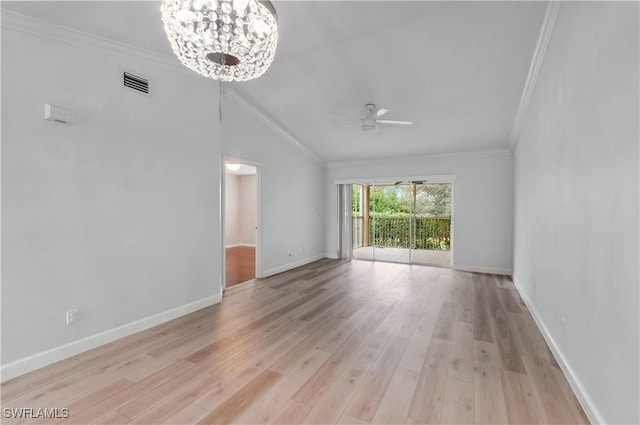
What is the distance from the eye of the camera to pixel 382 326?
3082 mm

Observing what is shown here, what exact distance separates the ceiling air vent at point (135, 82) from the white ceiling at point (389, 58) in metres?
0.29

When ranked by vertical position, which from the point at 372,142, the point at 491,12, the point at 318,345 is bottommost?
the point at 318,345

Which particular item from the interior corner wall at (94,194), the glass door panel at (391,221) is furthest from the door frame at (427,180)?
the interior corner wall at (94,194)

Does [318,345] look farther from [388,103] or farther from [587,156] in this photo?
[388,103]

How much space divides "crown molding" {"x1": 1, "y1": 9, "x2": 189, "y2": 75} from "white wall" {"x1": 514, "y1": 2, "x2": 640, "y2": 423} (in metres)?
3.65

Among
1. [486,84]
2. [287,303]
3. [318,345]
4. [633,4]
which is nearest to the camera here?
[633,4]

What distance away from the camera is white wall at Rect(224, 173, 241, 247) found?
28.9 ft

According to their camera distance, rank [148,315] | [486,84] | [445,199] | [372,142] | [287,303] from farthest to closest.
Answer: [445,199]
[372,142]
[287,303]
[486,84]
[148,315]

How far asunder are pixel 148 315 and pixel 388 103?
4.07m

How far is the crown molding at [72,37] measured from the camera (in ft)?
6.98

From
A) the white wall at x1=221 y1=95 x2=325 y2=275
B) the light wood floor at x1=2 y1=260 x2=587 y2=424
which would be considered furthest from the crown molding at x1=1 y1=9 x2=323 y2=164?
the light wood floor at x1=2 y1=260 x2=587 y2=424

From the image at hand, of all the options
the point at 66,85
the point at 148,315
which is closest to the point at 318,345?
the point at 148,315

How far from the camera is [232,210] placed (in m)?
9.01

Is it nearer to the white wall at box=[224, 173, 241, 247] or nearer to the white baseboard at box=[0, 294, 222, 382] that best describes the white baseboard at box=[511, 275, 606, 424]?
the white baseboard at box=[0, 294, 222, 382]
